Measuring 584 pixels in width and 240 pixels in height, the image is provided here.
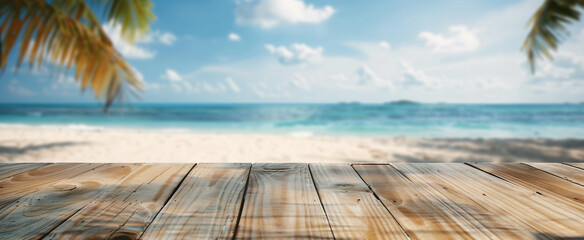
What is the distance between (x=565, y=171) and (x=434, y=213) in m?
0.73

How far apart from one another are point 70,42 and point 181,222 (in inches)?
157

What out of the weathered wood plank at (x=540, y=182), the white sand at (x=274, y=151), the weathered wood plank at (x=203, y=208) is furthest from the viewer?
the white sand at (x=274, y=151)

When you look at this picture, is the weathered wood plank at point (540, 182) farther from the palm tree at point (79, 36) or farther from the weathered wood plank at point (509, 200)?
the palm tree at point (79, 36)

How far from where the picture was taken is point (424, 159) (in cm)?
464

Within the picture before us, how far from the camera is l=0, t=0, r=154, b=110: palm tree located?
3.20 metres

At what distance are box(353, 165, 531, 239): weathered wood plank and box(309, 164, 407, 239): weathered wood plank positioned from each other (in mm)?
28

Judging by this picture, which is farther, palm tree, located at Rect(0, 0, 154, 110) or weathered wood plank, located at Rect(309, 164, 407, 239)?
palm tree, located at Rect(0, 0, 154, 110)

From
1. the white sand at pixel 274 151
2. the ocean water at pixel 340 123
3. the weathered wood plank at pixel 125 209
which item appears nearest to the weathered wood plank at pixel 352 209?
the weathered wood plank at pixel 125 209

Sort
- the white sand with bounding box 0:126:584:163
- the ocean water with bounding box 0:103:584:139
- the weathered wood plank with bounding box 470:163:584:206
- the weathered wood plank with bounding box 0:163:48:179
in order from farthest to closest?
the ocean water with bounding box 0:103:584:139, the white sand with bounding box 0:126:584:163, the weathered wood plank with bounding box 0:163:48:179, the weathered wood plank with bounding box 470:163:584:206

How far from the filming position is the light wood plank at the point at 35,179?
0.79 metres

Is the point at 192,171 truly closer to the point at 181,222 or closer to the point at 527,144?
the point at 181,222

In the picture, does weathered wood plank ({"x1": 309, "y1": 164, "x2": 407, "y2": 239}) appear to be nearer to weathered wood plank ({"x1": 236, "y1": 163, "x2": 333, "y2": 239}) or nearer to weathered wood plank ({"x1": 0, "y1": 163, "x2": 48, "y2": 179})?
weathered wood plank ({"x1": 236, "y1": 163, "x2": 333, "y2": 239})

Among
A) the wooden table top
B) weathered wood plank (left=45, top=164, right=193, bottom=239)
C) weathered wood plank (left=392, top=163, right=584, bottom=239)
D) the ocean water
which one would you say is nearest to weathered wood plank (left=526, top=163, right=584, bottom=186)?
the wooden table top

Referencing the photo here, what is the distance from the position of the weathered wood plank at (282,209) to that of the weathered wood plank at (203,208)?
31mm
